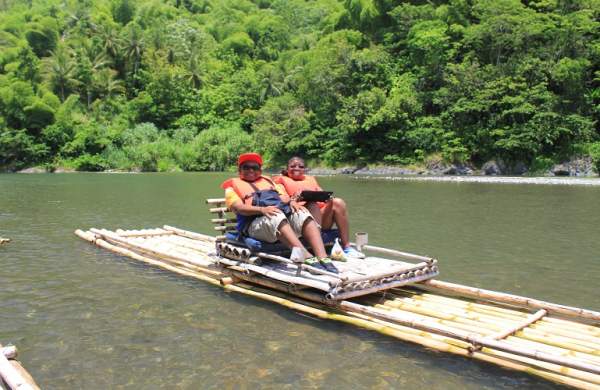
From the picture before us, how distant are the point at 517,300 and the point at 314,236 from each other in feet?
9.67

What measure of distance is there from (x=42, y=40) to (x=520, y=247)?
89433mm

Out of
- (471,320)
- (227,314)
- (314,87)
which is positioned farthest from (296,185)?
(314,87)

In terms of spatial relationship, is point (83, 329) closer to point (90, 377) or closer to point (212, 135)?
point (90, 377)

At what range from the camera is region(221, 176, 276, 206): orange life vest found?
8574 mm

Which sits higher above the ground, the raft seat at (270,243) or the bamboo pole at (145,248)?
the raft seat at (270,243)

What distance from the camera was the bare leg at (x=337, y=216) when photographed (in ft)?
28.2

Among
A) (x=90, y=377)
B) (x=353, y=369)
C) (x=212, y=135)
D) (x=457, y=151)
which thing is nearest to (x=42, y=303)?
(x=90, y=377)

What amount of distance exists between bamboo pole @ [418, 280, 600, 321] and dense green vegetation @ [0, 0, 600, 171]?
3666 centimetres

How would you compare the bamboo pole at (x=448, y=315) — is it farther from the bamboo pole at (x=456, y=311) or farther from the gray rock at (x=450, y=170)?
the gray rock at (x=450, y=170)

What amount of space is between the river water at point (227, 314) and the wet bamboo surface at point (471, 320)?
0.16 m

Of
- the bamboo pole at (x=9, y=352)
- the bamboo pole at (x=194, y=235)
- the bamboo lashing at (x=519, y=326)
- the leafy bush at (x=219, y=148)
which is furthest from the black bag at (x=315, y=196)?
the leafy bush at (x=219, y=148)

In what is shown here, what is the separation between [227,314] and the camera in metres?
7.61

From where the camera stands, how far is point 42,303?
820 cm

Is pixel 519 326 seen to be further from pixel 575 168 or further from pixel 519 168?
pixel 519 168
